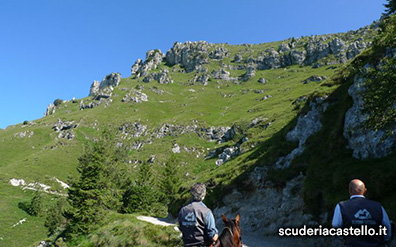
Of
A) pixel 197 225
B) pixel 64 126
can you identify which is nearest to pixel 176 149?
pixel 64 126

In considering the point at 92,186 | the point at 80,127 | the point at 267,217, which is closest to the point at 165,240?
the point at 267,217

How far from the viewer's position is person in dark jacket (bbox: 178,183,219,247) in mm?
6012

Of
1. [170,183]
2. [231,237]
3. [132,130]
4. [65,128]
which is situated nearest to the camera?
[231,237]

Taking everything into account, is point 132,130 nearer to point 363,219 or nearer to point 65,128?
point 65,128

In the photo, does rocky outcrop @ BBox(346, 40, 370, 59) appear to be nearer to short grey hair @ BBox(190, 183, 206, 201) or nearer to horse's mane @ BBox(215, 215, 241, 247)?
short grey hair @ BBox(190, 183, 206, 201)

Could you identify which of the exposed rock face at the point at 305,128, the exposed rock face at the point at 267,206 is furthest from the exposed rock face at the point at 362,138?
the exposed rock face at the point at 267,206

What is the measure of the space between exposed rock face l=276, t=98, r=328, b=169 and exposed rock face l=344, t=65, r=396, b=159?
16.7 ft

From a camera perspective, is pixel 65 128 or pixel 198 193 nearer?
pixel 198 193

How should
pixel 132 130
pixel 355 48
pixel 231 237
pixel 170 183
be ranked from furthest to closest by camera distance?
pixel 355 48 → pixel 132 130 → pixel 170 183 → pixel 231 237

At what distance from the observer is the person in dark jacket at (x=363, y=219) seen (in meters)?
4.97

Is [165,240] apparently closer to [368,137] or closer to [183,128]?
[368,137]

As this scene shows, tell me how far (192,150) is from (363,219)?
11627 cm

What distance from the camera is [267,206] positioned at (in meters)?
23.0

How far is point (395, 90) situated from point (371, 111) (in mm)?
1874
